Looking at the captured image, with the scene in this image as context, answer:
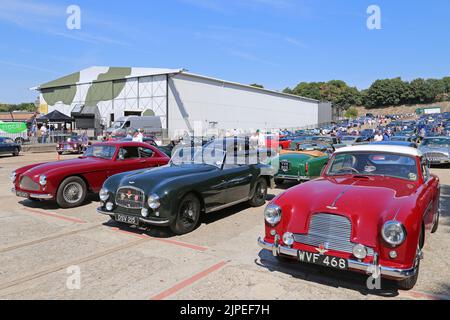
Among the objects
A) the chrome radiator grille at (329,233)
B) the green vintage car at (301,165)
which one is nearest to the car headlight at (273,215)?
the chrome radiator grille at (329,233)

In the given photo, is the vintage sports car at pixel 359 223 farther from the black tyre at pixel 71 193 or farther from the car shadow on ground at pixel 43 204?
the car shadow on ground at pixel 43 204

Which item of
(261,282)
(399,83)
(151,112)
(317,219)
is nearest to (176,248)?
(261,282)

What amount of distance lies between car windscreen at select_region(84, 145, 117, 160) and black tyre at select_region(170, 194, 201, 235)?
3.64 metres

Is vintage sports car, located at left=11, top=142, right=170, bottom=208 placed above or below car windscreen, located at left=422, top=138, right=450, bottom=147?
below

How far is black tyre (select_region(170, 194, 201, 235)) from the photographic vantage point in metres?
6.44

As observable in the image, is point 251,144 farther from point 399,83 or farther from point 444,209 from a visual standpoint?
point 399,83

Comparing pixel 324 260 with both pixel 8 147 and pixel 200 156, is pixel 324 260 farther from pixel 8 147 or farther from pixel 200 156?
pixel 8 147

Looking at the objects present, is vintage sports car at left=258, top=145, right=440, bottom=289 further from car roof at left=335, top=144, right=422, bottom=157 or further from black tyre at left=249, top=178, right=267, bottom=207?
black tyre at left=249, top=178, right=267, bottom=207

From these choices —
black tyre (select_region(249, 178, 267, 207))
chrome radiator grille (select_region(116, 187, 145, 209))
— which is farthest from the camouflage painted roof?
chrome radiator grille (select_region(116, 187, 145, 209))

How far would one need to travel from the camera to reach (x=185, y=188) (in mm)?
6496

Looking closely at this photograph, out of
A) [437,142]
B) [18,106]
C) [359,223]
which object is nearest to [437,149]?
[437,142]

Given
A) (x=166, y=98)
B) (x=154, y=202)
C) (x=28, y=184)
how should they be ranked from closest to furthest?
(x=154, y=202)
(x=28, y=184)
(x=166, y=98)

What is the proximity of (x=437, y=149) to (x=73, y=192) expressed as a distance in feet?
52.7

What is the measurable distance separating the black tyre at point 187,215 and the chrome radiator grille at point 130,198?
65 centimetres
